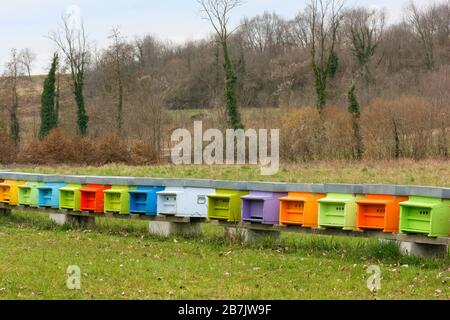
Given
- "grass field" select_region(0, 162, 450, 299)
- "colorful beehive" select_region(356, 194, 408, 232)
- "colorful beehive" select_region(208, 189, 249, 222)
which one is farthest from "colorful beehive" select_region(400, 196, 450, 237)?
"colorful beehive" select_region(208, 189, 249, 222)

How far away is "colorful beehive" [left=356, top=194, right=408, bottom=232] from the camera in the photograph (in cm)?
1107

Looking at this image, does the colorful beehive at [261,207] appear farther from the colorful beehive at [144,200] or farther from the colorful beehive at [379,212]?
the colorful beehive at [144,200]

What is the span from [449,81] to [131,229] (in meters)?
39.7

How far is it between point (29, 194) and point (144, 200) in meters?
4.16

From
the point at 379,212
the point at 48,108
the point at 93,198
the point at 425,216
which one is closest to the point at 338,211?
the point at 379,212

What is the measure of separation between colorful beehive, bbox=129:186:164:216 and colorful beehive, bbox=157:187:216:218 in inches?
12.3

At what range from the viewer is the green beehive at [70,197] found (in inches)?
616

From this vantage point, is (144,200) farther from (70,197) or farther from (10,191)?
(10,191)

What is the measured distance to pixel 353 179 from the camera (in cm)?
2514

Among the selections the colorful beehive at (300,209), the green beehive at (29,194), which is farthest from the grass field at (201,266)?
the green beehive at (29,194)

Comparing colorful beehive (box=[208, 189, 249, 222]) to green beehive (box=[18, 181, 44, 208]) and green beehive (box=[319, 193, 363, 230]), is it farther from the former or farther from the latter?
green beehive (box=[18, 181, 44, 208])

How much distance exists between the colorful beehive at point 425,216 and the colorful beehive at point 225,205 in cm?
342

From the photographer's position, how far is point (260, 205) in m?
12.8
